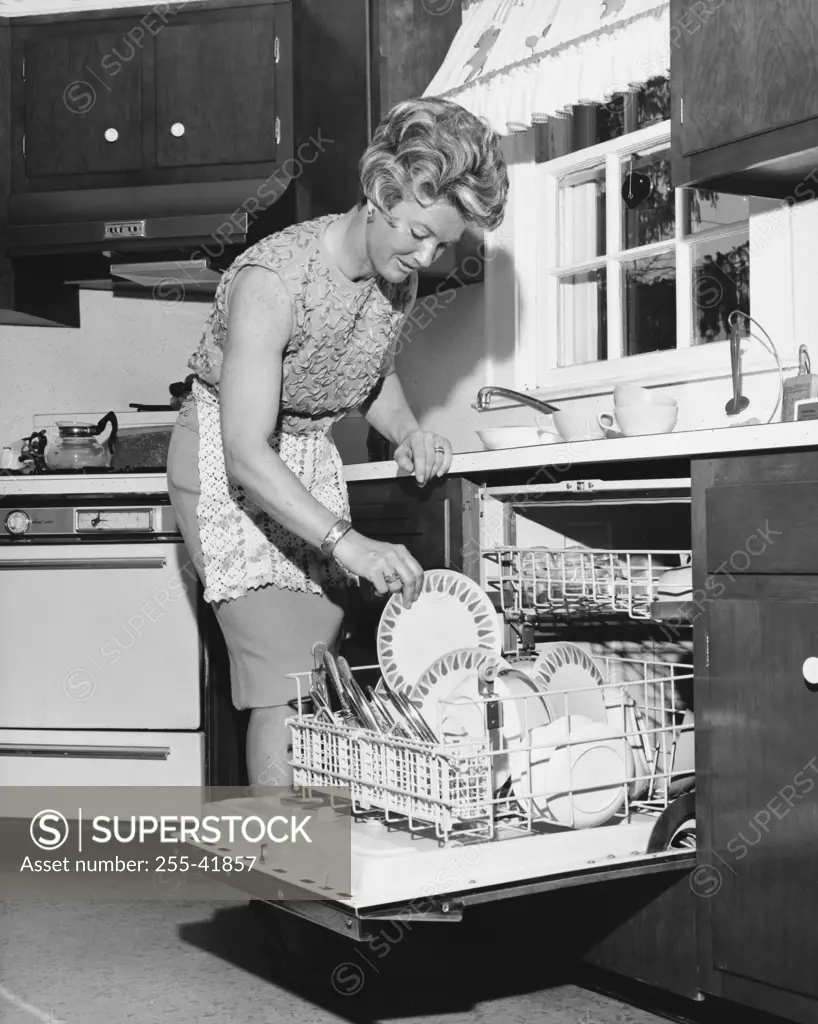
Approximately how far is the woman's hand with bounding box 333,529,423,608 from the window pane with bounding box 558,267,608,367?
5.11 feet

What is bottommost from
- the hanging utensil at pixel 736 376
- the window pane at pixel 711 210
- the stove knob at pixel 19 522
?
the stove knob at pixel 19 522

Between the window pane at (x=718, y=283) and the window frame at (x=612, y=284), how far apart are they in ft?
0.06

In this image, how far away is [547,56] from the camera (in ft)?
8.89

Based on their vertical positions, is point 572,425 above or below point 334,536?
above

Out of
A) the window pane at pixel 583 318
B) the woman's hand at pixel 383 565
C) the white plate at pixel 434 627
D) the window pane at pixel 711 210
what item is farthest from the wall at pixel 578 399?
the woman's hand at pixel 383 565

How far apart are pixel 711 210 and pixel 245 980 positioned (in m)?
1.88

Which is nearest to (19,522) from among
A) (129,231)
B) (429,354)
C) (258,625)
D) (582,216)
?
(129,231)

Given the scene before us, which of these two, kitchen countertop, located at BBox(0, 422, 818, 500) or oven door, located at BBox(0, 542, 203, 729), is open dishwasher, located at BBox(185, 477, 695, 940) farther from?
oven door, located at BBox(0, 542, 203, 729)

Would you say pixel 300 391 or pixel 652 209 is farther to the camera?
pixel 652 209

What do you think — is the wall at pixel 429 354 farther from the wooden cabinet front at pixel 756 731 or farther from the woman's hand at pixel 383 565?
the woman's hand at pixel 383 565

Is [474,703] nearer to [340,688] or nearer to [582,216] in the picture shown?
[340,688]

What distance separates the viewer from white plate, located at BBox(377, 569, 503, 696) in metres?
2.08

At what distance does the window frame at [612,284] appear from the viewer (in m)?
2.44

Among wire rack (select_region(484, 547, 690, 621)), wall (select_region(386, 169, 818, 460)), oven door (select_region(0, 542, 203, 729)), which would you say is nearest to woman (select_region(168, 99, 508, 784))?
wire rack (select_region(484, 547, 690, 621))
